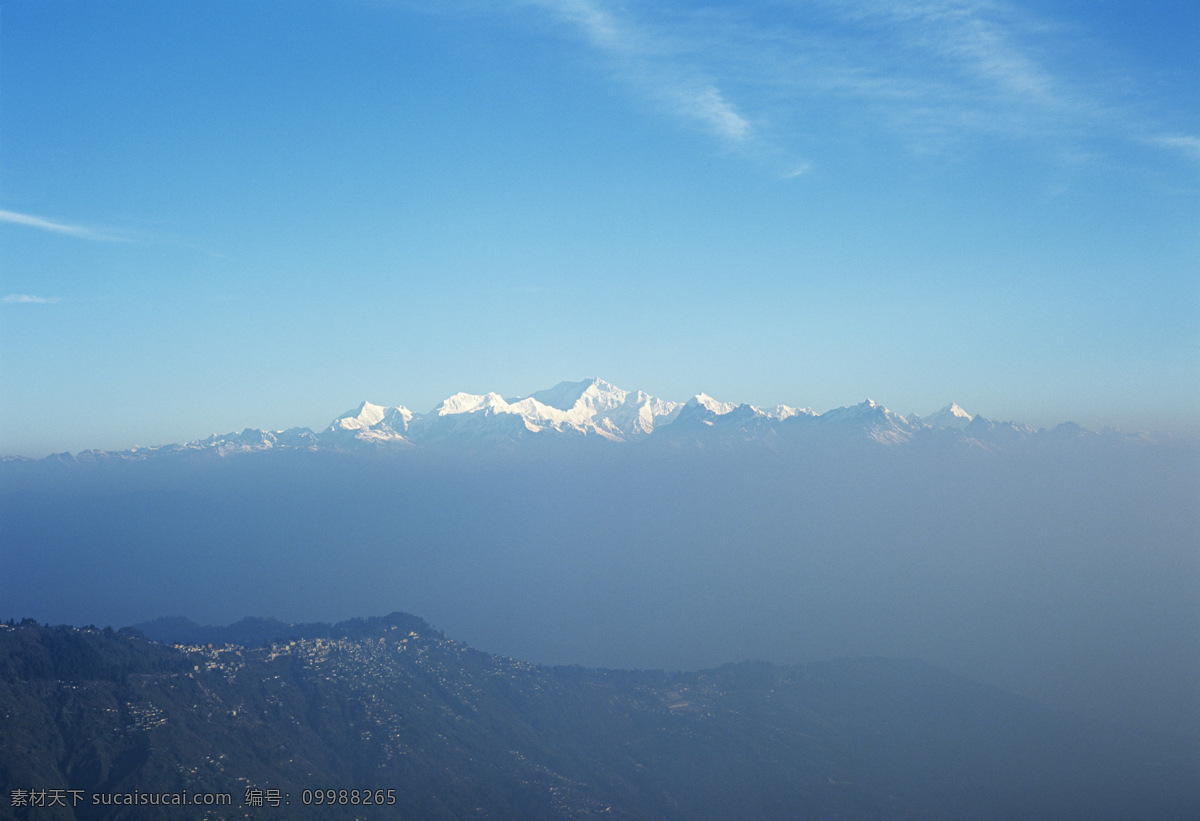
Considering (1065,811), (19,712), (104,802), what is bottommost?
(1065,811)

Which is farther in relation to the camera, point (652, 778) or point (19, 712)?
point (652, 778)

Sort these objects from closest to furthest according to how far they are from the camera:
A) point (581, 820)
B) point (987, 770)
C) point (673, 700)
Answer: point (581, 820)
point (987, 770)
point (673, 700)

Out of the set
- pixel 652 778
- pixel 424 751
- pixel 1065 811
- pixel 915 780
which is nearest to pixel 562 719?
pixel 652 778

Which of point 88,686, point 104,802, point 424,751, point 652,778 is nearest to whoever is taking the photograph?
point 104,802

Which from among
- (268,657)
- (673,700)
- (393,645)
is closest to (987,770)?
(673,700)

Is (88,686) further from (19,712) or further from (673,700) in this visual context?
(673,700)

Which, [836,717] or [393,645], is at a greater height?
[393,645]
